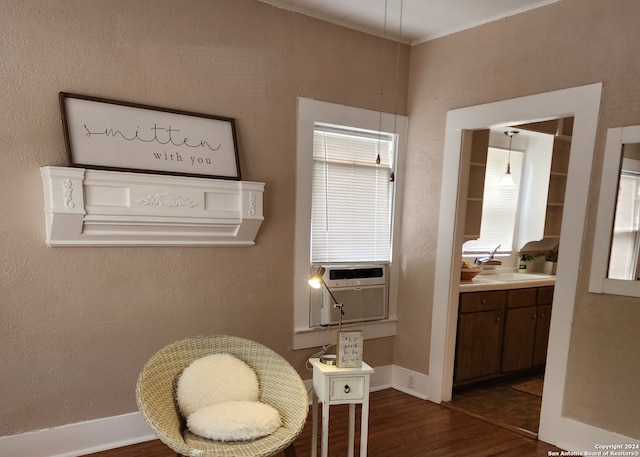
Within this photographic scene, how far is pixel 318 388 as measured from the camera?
213 centimetres

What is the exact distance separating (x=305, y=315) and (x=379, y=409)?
856 millimetres

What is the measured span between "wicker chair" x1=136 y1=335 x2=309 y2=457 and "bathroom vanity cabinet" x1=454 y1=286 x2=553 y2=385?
170 cm

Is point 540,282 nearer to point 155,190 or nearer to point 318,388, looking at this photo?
point 318,388

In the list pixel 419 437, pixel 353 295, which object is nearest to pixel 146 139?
pixel 353 295

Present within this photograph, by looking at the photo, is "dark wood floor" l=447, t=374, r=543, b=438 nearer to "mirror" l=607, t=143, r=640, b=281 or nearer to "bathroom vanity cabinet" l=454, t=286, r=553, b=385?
"bathroom vanity cabinet" l=454, t=286, r=553, b=385

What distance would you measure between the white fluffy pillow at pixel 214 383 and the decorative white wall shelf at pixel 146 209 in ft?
2.46

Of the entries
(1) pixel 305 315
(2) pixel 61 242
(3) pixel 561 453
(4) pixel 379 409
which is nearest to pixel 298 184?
(1) pixel 305 315

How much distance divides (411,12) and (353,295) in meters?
1.97

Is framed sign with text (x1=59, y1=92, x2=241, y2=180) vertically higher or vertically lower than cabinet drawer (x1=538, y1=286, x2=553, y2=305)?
higher

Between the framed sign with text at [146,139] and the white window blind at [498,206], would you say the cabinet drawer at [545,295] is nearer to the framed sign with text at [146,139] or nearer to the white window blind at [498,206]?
the white window blind at [498,206]

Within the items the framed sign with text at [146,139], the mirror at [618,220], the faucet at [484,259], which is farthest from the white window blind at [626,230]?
the framed sign with text at [146,139]

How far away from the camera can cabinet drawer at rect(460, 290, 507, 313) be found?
10.7 ft

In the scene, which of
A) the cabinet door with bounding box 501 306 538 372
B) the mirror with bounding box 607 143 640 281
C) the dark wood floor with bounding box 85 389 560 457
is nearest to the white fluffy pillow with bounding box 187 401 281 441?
the dark wood floor with bounding box 85 389 560 457

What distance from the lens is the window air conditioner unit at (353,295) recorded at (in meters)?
3.03
